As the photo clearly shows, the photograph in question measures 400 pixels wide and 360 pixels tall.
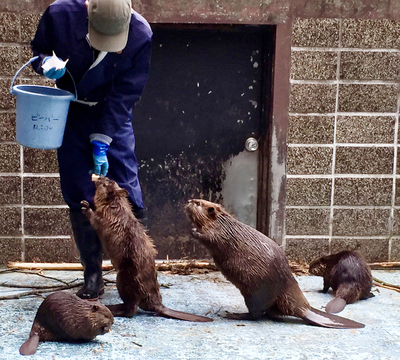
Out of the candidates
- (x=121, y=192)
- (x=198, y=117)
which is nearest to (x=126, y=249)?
(x=121, y=192)

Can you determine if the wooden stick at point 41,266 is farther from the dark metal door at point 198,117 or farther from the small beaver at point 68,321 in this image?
the small beaver at point 68,321

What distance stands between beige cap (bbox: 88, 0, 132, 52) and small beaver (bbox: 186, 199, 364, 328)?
1.19 metres

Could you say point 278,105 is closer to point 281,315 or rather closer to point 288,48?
point 288,48

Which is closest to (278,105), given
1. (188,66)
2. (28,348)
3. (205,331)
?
(188,66)

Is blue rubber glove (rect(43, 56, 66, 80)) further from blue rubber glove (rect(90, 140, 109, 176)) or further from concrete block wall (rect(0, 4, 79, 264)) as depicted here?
A: concrete block wall (rect(0, 4, 79, 264))

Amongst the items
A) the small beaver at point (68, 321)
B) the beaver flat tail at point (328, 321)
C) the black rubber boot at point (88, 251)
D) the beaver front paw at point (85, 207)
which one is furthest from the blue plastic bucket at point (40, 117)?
the beaver flat tail at point (328, 321)

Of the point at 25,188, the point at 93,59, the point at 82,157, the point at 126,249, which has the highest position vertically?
the point at 93,59

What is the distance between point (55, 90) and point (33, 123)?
1.29ft

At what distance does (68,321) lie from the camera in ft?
10.8

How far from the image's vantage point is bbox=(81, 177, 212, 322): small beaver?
12.1ft

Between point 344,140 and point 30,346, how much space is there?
3.10m

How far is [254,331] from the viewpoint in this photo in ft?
12.0

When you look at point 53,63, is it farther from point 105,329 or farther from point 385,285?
point 385,285

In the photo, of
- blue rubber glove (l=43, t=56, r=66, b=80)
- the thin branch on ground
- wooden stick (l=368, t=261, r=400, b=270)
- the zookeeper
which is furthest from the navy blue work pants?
wooden stick (l=368, t=261, r=400, b=270)
